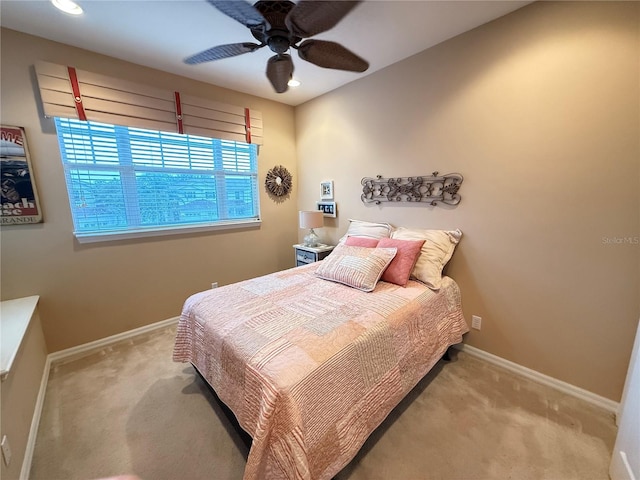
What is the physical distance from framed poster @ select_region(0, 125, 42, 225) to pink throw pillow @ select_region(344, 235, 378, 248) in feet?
8.68

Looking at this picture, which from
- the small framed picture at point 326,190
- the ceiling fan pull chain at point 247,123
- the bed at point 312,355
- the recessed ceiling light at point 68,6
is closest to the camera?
the bed at point 312,355

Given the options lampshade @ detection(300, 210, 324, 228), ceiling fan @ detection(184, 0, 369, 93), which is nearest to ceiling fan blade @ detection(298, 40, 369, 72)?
ceiling fan @ detection(184, 0, 369, 93)

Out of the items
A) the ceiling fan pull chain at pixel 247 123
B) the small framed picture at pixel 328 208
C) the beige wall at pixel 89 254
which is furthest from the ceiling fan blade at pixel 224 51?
the small framed picture at pixel 328 208

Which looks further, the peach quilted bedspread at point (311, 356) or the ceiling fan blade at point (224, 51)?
the ceiling fan blade at point (224, 51)

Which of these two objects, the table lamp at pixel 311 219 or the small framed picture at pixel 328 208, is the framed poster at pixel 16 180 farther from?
the small framed picture at pixel 328 208

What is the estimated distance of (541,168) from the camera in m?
1.82

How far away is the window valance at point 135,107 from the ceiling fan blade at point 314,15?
1.85m

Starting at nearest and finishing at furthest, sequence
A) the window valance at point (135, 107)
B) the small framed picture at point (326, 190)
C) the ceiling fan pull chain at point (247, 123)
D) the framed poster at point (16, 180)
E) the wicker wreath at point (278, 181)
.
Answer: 1. the framed poster at point (16, 180)
2. the window valance at point (135, 107)
3. the ceiling fan pull chain at point (247, 123)
4. the small framed picture at point (326, 190)
5. the wicker wreath at point (278, 181)

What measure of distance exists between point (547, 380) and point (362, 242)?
5.68ft

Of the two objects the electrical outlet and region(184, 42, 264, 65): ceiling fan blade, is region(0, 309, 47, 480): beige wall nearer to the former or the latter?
the electrical outlet

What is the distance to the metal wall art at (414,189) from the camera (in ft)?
7.38

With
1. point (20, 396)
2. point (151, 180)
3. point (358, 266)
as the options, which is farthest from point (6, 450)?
point (151, 180)

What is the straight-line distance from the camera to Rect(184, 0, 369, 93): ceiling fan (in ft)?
3.85

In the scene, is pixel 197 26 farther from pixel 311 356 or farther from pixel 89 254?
pixel 311 356
